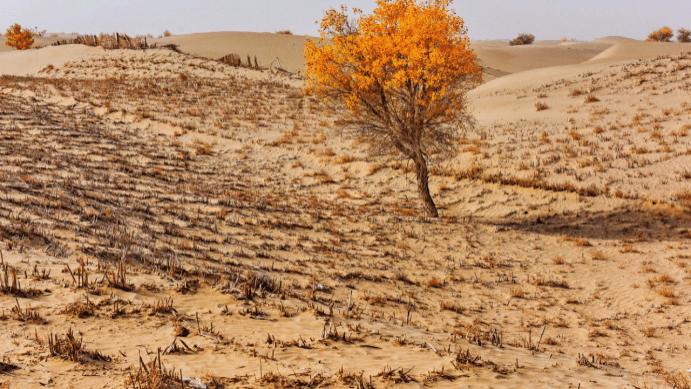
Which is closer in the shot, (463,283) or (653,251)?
(463,283)

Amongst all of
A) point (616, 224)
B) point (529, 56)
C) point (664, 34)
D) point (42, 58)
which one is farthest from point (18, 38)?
point (664, 34)

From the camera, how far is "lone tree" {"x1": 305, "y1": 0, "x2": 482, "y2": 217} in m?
13.6

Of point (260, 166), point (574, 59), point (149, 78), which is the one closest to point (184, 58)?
point (149, 78)

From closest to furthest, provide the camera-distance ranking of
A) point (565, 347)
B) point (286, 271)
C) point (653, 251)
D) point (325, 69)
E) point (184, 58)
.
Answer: point (565, 347) < point (286, 271) < point (653, 251) < point (325, 69) < point (184, 58)

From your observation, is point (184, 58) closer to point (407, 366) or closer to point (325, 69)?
point (325, 69)

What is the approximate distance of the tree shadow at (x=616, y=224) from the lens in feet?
45.8

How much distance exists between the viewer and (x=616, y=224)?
48.1ft

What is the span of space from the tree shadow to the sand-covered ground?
68 millimetres

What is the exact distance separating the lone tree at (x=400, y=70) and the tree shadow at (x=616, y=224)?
10.3 ft

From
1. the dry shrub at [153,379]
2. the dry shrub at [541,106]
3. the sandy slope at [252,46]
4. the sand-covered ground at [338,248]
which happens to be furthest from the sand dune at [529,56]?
the dry shrub at [153,379]

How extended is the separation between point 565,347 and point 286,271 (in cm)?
514

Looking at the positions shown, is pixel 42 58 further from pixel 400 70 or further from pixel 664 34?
pixel 664 34

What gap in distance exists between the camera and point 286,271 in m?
10.1

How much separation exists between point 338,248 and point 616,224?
824cm
